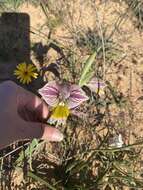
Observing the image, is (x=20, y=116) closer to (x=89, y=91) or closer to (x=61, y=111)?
(x=61, y=111)

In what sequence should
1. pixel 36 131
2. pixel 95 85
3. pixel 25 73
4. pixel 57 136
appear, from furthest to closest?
pixel 25 73 → pixel 95 85 → pixel 57 136 → pixel 36 131

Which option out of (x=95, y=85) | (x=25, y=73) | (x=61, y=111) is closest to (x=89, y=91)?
(x=95, y=85)

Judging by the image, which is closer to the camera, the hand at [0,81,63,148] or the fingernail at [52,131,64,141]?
the hand at [0,81,63,148]

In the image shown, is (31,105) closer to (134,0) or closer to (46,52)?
(46,52)

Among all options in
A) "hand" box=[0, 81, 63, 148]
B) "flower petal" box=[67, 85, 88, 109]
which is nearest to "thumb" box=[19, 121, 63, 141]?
"hand" box=[0, 81, 63, 148]

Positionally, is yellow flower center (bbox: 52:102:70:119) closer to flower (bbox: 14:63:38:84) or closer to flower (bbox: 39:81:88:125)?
flower (bbox: 39:81:88:125)

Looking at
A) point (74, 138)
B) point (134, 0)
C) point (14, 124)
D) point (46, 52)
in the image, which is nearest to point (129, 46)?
point (134, 0)
